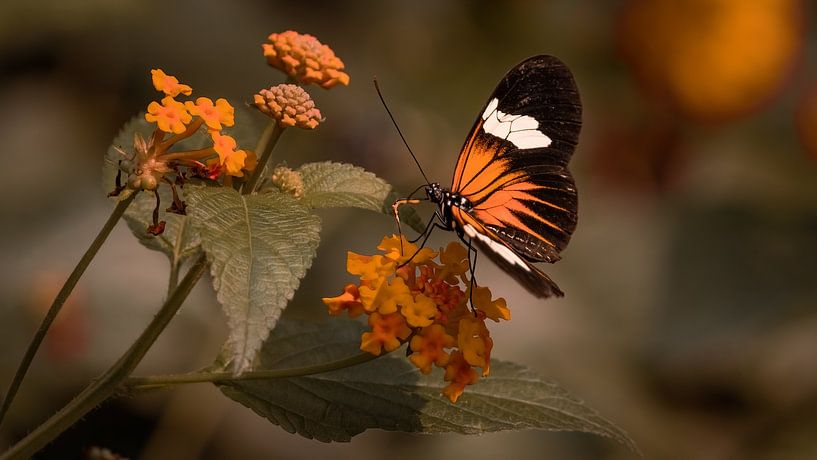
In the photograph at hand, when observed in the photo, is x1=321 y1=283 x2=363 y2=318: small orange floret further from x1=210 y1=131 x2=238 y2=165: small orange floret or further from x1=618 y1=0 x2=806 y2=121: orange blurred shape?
x1=618 y1=0 x2=806 y2=121: orange blurred shape

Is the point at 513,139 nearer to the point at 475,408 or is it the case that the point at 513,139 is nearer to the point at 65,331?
the point at 475,408

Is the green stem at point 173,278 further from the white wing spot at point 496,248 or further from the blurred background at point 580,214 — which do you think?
the blurred background at point 580,214

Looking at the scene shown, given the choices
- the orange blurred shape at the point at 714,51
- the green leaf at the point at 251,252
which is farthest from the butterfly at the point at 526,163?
the orange blurred shape at the point at 714,51

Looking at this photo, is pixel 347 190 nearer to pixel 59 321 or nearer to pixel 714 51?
pixel 59 321

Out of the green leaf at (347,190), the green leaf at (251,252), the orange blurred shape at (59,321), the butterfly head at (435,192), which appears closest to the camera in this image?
the green leaf at (251,252)

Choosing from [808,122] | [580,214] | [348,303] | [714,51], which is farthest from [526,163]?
[808,122]

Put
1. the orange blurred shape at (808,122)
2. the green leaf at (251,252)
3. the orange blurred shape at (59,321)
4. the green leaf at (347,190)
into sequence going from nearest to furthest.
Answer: the green leaf at (251,252) < the green leaf at (347,190) < the orange blurred shape at (59,321) < the orange blurred shape at (808,122)

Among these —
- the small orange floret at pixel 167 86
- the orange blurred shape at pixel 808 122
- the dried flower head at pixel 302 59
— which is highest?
the orange blurred shape at pixel 808 122
